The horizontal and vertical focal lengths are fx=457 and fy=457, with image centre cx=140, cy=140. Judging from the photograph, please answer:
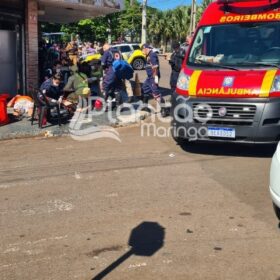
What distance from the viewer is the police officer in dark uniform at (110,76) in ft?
38.8

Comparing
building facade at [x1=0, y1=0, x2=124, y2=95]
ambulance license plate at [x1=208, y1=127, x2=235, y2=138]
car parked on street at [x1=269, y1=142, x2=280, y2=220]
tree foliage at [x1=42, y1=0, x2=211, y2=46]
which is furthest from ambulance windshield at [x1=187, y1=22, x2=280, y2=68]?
tree foliage at [x1=42, y1=0, x2=211, y2=46]

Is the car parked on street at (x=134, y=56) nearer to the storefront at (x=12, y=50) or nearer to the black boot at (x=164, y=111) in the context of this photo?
the storefront at (x=12, y=50)

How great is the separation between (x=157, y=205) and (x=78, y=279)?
1.78 metres

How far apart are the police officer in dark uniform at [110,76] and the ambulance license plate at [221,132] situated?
5.40 metres

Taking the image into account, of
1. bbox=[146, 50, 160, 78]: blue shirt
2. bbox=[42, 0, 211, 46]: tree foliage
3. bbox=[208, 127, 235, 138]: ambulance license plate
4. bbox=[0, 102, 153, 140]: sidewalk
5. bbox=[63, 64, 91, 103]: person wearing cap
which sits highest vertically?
bbox=[42, 0, 211, 46]: tree foliage

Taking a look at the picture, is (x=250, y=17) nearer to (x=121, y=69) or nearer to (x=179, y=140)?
(x=179, y=140)

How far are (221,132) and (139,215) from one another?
8.28 feet

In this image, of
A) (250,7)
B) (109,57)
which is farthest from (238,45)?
(109,57)

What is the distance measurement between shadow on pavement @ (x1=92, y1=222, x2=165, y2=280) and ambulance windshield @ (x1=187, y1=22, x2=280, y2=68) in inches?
144

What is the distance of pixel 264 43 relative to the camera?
739 cm

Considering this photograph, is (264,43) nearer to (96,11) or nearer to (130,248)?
(130,248)

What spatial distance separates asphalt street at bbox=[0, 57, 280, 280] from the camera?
3738 millimetres

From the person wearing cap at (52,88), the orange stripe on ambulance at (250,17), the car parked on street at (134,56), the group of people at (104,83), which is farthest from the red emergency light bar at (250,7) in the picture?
the car parked on street at (134,56)

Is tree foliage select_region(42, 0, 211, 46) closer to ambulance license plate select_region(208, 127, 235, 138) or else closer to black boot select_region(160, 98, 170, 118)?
black boot select_region(160, 98, 170, 118)
